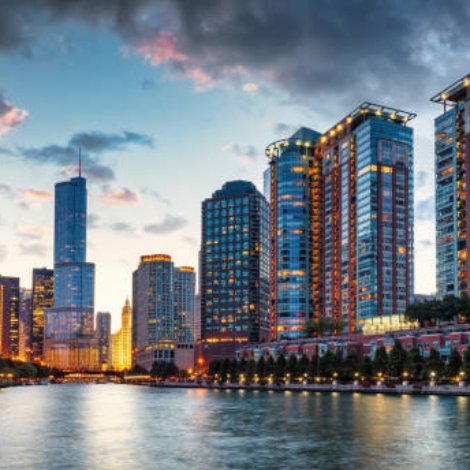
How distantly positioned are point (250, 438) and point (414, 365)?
97240 mm

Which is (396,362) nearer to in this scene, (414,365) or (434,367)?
(414,365)

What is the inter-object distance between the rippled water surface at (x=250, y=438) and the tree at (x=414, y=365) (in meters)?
42.0

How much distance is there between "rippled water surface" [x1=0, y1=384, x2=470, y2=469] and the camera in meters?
71.5

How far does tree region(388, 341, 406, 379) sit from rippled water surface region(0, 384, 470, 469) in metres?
49.1

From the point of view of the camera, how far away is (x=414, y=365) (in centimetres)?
17838

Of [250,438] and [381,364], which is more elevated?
[381,364]

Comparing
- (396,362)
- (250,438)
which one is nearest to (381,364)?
(396,362)

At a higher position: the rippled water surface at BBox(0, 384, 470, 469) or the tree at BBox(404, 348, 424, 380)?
the tree at BBox(404, 348, 424, 380)

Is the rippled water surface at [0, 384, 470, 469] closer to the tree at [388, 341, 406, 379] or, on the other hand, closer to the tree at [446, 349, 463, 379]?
the tree at [446, 349, 463, 379]

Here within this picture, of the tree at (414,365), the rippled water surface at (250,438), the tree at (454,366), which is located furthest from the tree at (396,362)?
the rippled water surface at (250,438)

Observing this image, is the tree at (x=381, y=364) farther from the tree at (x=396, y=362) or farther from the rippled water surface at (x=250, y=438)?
the rippled water surface at (x=250, y=438)

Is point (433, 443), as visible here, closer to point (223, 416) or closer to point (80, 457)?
point (80, 457)

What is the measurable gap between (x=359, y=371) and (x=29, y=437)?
119 m

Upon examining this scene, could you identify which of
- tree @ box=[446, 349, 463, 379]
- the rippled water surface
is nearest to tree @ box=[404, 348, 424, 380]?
tree @ box=[446, 349, 463, 379]
